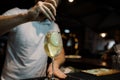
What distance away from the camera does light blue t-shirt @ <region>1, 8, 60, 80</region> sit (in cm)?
156

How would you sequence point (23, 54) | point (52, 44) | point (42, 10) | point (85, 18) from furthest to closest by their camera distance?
point (85, 18)
point (23, 54)
point (52, 44)
point (42, 10)

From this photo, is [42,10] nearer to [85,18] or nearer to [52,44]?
[52,44]

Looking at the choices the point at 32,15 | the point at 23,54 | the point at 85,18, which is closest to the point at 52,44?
the point at 32,15

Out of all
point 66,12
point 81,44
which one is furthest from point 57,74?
point 81,44

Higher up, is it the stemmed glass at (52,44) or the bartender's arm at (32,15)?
the bartender's arm at (32,15)

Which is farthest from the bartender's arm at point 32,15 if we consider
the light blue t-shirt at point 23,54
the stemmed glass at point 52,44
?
the light blue t-shirt at point 23,54

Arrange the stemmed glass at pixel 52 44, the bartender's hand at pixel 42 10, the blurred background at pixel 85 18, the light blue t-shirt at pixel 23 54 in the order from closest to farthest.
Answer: the bartender's hand at pixel 42 10 < the stemmed glass at pixel 52 44 < the light blue t-shirt at pixel 23 54 < the blurred background at pixel 85 18

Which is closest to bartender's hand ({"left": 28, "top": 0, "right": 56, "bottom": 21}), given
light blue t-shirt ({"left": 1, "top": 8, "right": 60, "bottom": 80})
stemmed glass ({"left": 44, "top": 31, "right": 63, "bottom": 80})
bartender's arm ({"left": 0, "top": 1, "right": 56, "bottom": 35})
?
bartender's arm ({"left": 0, "top": 1, "right": 56, "bottom": 35})

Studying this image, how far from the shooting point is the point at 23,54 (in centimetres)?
157

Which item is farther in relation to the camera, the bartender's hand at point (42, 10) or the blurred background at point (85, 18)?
the blurred background at point (85, 18)

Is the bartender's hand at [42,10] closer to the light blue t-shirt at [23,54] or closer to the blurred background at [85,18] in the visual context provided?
the light blue t-shirt at [23,54]

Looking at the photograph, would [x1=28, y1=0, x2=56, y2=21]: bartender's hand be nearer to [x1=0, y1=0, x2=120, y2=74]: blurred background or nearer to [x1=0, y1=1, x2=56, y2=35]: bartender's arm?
[x1=0, y1=1, x2=56, y2=35]: bartender's arm

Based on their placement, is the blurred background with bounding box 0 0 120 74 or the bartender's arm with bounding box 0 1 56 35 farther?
the blurred background with bounding box 0 0 120 74

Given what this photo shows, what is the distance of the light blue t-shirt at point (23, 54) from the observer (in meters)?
1.56
